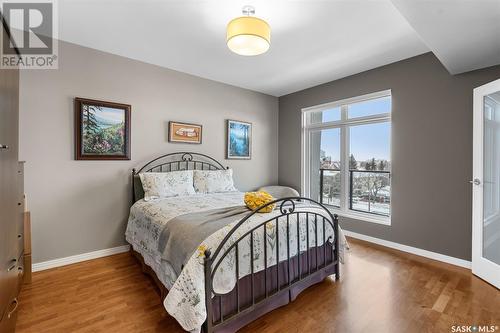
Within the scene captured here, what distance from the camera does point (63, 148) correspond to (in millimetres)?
2670

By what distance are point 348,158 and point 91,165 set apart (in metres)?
3.78

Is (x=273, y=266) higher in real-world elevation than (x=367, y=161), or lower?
lower

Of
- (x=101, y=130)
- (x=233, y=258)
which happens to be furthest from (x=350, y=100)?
(x=101, y=130)

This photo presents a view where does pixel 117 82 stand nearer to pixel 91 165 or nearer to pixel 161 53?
pixel 161 53

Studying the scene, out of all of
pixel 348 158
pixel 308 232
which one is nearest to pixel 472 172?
pixel 348 158

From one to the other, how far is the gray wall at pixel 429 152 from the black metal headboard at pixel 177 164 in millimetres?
2653

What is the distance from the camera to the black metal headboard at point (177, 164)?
10.2 ft

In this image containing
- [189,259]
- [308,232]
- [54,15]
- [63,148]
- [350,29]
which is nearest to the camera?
[189,259]

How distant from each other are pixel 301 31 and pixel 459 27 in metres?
1.34

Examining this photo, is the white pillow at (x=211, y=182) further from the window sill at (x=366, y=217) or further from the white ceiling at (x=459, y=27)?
the white ceiling at (x=459, y=27)

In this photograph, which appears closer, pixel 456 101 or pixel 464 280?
Result: pixel 464 280

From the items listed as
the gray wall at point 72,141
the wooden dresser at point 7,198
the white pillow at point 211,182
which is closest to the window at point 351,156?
the white pillow at point 211,182

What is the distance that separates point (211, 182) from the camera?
334 centimetres

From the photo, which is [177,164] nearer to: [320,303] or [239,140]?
[239,140]
